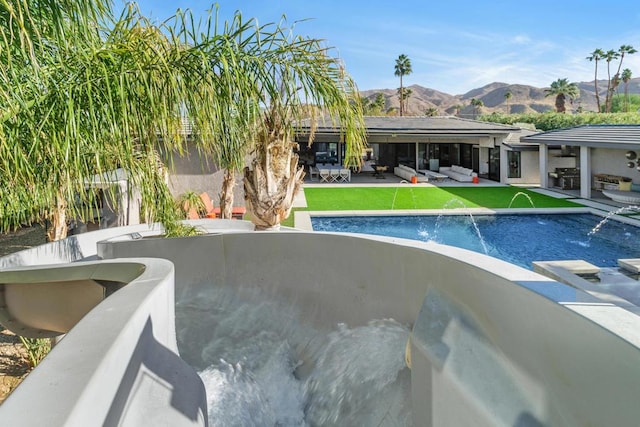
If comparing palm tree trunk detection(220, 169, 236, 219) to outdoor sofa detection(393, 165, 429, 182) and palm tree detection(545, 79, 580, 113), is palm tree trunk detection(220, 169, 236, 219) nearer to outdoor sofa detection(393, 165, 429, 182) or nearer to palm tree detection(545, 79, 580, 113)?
outdoor sofa detection(393, 165, 429, 182)

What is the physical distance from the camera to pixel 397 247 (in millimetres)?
4223

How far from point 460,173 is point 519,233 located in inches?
562

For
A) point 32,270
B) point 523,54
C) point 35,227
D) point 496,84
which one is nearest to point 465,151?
point 35,227

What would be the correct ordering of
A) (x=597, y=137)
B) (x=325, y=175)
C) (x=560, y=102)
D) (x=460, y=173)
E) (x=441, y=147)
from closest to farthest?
(x=597, y=137) → (x=325, y=175) → (x=460, y=173) → (x=441, y=147) → (x=560, y=102)

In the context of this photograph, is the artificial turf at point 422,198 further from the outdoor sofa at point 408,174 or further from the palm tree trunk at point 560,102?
the palm tree trunk at point 560,102

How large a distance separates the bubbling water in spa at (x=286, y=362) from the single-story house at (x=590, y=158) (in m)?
16.1

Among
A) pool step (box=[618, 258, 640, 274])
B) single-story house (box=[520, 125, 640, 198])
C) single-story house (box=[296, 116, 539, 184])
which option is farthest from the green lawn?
pool step (box=[618, 258, 640, 274])

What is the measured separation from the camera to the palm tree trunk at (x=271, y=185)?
674cm

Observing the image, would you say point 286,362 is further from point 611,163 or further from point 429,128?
point 429,128

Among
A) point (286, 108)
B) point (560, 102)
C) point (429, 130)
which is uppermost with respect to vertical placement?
point (560, 102)

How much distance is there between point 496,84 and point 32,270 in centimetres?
18624

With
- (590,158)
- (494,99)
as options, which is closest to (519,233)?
(590,158)

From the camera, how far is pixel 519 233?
14.2 meters

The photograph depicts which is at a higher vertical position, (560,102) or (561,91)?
(561,91)
